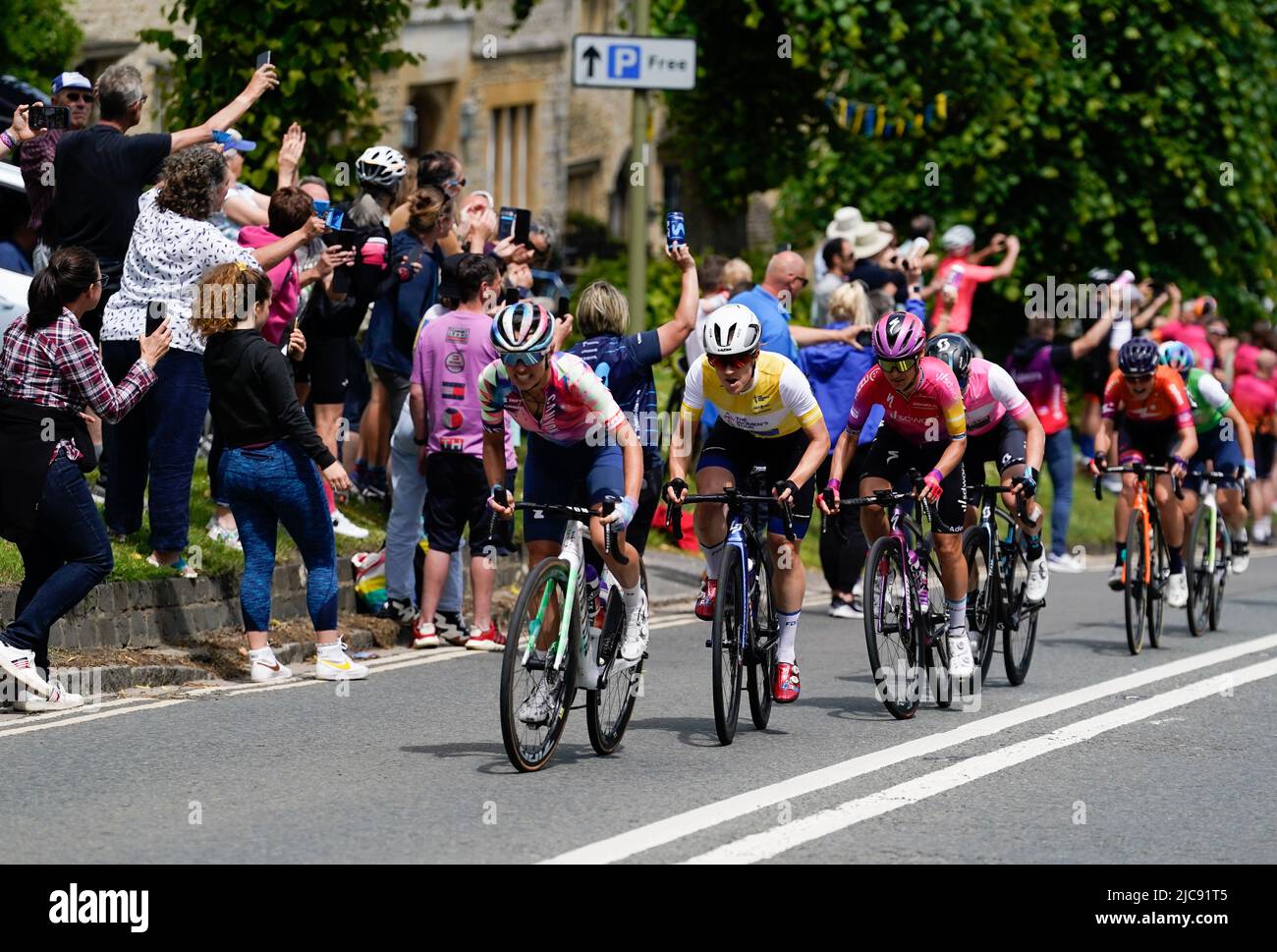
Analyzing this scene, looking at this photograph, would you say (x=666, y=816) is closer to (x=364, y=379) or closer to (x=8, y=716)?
(x=8, y=716)

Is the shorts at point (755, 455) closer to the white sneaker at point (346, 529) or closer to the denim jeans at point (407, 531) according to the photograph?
the denim jeans at point (407, 531)

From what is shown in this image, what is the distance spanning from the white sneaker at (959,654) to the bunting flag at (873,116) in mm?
12843

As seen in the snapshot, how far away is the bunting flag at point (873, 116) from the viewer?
22.8m

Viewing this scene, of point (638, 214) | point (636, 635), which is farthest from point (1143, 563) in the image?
point (636, 635)

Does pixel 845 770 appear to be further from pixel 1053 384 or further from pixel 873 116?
pixel 873 116

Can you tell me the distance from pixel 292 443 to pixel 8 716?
1.85 metres

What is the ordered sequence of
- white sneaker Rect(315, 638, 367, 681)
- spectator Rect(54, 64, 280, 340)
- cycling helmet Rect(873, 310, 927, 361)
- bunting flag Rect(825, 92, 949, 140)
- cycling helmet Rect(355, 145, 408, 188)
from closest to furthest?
cycling helmet Rect(873, 310, 927, 361) → white sneaker Rect(315, 638, 367, 681) → spectator Rect(54, 64, 280, 340) → cycling helmet Rect(355, 145, 408, 188) → bunting flag Rect(825, 92, 949, 140)

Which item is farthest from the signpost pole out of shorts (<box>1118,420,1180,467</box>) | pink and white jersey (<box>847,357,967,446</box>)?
pink and white jersey (<box>847,357,967,446</box>)

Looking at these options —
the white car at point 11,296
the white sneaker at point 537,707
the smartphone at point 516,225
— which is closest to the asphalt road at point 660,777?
the white sneaker at point 537,707

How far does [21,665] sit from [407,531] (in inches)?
124

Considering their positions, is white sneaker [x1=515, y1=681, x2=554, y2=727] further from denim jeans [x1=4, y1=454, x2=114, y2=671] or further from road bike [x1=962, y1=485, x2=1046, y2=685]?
road bike [x1=962, y1=485, x2=1046, y2=685]

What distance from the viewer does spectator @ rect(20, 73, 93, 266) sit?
12.1 meters

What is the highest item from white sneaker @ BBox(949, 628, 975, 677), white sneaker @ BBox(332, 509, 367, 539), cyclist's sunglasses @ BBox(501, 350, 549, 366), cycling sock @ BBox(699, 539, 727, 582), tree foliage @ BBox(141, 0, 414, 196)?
tree foliage @ BBox(141, 0, 414, 196)
